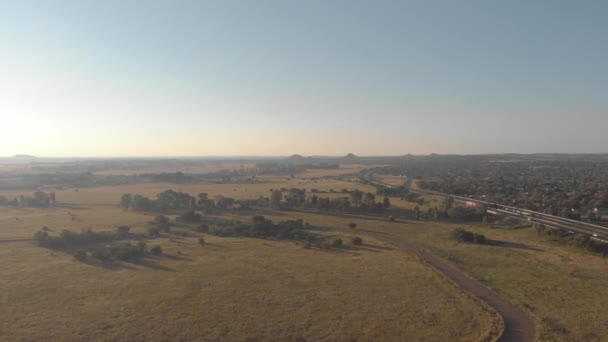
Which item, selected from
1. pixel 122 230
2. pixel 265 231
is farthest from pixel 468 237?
pixel 122 230

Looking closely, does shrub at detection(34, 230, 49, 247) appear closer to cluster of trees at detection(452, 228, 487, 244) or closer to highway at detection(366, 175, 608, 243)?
cluster of trees at detection(452, 228, 487, 244)

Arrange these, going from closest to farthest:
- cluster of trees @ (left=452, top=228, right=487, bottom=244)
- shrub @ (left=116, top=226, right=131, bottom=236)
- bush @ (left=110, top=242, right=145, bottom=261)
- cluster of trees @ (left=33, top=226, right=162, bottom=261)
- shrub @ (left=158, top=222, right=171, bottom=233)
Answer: bush @ (left=110, top=242, right=145, bottom=261) → cluster of trees @ (left=33, top=226, right=162, bottom=261) → cluster of trees @ (left=452, top=228, right=487, bottom=244) → shrub @ (left=116, top=226, right=131, bottom=236) → shrub @ (left=158, top=222, right=171, bottom=233)

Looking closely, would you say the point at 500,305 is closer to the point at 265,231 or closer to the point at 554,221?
the point at 265,231

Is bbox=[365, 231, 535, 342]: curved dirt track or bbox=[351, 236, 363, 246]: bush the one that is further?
bbox=[351, 236, 363, 246]: bush

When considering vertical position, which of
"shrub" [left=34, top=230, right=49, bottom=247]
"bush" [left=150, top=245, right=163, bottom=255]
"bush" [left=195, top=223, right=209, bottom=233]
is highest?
"shrub" [left=34, top=230, right=49, bottom=247]

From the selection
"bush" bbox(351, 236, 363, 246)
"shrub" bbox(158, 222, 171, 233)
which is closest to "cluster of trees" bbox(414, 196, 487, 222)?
"bush" bbox(351, 236, 363, 246)

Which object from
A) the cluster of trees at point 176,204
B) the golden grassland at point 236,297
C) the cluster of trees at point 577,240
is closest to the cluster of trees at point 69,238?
the golden grassland at point 236,297

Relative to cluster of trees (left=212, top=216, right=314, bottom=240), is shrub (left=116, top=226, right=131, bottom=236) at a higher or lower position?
higher

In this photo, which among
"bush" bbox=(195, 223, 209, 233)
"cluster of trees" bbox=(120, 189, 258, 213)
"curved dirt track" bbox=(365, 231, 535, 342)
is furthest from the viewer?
"cluster of trees" bbox=(120, 189, 258, 213)
